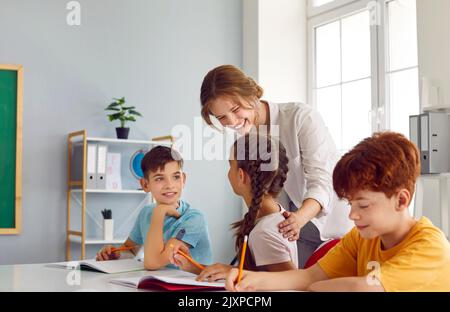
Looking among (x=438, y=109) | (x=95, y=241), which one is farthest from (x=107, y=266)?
(x=95, y=241)

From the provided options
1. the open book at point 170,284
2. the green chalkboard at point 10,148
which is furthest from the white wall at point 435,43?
the green chalkboard at point 10,148

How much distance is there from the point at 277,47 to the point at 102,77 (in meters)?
1.29

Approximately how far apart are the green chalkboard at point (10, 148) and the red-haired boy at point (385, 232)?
2711mm

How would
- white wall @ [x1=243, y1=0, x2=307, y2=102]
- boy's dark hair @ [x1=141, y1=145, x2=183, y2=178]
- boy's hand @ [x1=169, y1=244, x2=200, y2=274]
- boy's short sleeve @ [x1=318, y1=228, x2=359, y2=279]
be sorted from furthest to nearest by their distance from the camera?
white wall @ [x1=243, y1=0, x2=307, y2=102] < boy's dark hair @ [x1=141, y1=145, x2=183, y2=178] < boy's hand @ [x1=169, y1=244, x2=200, y2=274] < boy's short sleeve @ [x1=318, y1=228, x2=359, y2=279]

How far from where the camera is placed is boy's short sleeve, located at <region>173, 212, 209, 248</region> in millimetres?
1809

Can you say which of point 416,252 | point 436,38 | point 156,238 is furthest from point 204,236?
point 436,38

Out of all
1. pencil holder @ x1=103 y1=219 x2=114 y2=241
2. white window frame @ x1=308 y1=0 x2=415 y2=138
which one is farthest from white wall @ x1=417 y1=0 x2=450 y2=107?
pencil holder @ x1=103 y1=219 x2=114 y2=241

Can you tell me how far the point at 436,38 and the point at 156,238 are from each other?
203cm

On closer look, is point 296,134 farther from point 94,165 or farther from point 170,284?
point 94,165

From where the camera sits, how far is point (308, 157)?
1878mm

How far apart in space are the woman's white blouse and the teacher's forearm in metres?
0.08

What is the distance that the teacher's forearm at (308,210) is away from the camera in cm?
161

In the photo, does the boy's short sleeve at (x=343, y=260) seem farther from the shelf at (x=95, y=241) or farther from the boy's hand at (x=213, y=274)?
the shelf at (x=95, y=241)

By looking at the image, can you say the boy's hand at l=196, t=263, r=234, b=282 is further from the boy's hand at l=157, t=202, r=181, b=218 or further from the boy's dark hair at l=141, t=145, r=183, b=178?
the boy's dark hair at l=141, t=145, r=183, b=178
